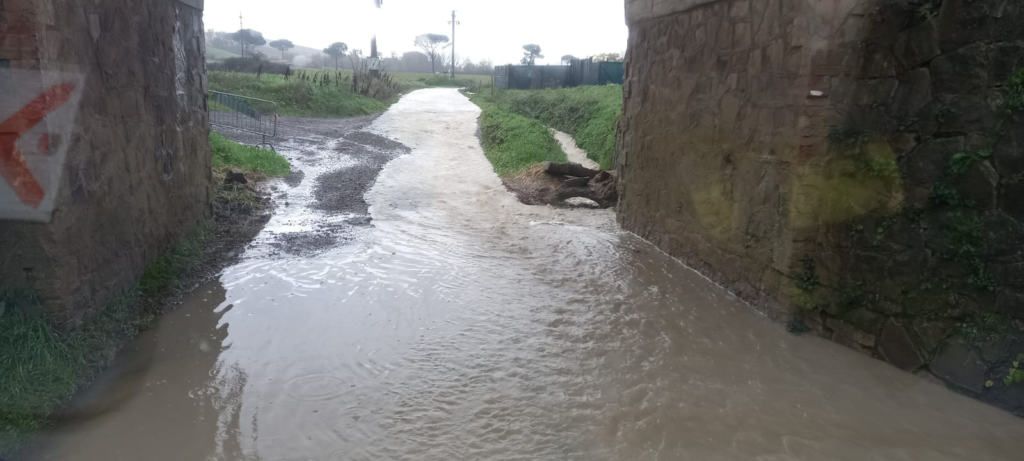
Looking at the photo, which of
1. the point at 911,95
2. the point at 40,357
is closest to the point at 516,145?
the point at 911,95

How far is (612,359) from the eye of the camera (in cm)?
520

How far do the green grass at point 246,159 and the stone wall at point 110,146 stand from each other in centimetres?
418

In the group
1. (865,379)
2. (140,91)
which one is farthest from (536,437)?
(140,91)

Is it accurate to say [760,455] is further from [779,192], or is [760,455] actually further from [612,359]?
[779,192]

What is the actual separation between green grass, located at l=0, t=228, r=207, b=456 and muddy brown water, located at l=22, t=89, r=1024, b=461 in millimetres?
149

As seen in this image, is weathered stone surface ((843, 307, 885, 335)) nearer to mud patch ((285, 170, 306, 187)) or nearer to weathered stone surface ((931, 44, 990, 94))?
weathered stone surface ((931, 44, 990, 94))

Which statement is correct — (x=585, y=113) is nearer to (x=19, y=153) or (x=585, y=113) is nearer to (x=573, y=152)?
(x=573, y=152)

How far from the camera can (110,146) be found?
5266 mm

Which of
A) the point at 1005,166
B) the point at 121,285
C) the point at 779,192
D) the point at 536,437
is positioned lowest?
the point at 536,437

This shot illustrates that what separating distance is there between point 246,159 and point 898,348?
1072cm

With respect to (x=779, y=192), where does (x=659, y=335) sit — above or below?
below

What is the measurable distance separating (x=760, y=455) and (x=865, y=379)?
1.37m

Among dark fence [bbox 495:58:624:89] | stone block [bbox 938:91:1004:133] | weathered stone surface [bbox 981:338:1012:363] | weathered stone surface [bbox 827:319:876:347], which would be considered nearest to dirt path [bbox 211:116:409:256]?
weathered stone surface [bbox 827:319:876:347]

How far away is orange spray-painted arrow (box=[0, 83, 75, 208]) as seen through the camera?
4.23 meters
